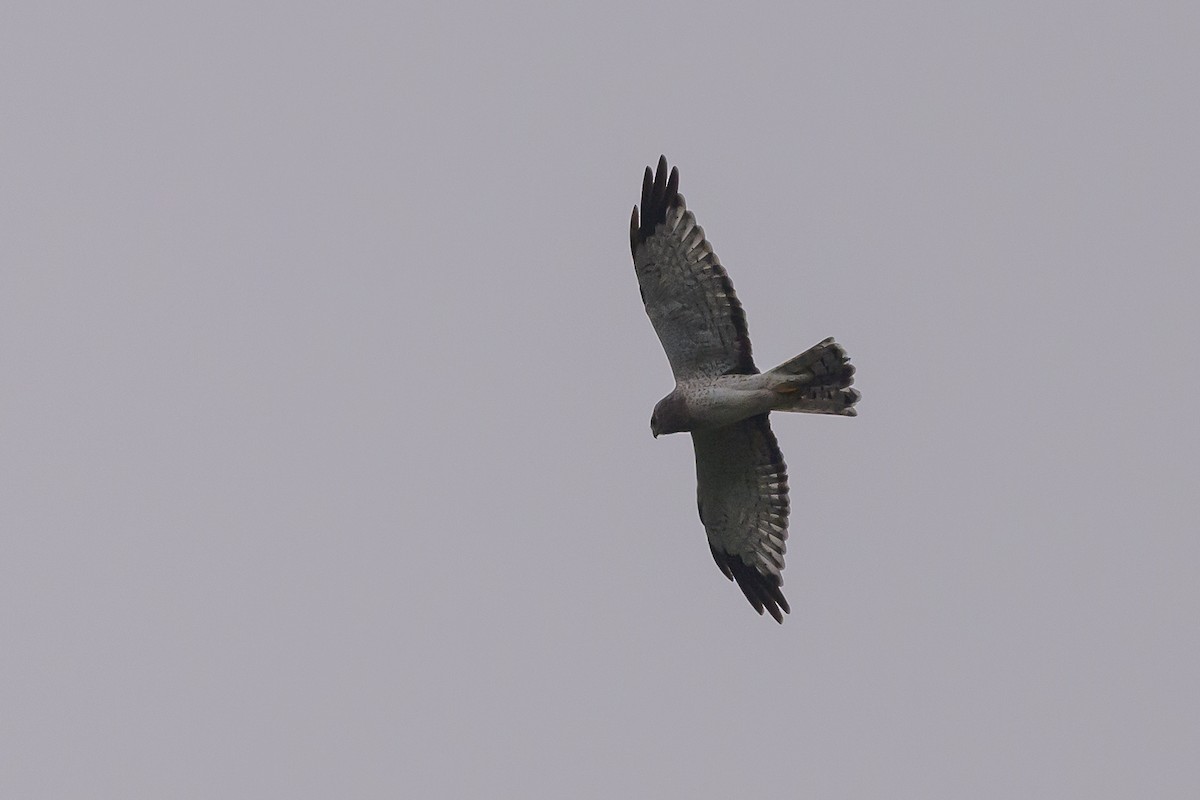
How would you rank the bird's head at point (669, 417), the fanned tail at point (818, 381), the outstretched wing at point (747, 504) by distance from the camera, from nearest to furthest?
the fanned tail at point (818, 381), the bird's head at point (669, 417), the outstretched wing at point (747, 504)

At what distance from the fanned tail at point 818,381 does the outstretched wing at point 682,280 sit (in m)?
0.32

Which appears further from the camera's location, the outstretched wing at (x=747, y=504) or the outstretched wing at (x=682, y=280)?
the outstretched wing at (x=747, y=504)

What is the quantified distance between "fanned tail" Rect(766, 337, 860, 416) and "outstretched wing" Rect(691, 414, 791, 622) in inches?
25.5

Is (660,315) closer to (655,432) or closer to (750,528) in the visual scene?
(655,432)

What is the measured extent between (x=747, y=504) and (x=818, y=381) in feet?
5.64

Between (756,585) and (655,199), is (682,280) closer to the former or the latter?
(655,199)

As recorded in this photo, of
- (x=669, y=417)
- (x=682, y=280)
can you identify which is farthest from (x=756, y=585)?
(x=682, y=280)

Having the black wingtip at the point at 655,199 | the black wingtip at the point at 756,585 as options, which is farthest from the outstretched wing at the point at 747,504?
the black wingtip at the point at 655,199

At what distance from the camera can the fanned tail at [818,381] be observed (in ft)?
48.1

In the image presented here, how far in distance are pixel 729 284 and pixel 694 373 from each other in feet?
2.68

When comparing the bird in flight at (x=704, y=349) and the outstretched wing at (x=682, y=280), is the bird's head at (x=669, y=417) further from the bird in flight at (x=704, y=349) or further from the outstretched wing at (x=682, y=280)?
the outstretched wing at (x=682, y=280)

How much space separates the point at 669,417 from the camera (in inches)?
590

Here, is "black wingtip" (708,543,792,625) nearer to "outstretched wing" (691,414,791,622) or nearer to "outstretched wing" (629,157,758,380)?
"outstretched wing" (691,414,791,622)

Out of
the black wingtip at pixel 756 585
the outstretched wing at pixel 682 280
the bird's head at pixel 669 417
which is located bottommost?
the black wingtip at pixel 756 585
